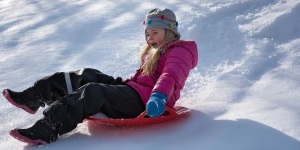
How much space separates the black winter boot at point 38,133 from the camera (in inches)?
88.5

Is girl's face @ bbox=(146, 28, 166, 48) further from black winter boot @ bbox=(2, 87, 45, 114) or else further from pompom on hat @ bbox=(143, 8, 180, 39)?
black winter boot @ bbox=(2, 87, 45, 114)

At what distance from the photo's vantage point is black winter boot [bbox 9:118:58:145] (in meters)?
2.25

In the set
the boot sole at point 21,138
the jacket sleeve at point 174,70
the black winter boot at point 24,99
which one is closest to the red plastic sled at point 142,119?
the jacket sleeve at point 174,70

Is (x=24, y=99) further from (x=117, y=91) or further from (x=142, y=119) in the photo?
(x=142, y=119)

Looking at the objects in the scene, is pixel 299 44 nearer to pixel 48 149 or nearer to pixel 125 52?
pixel 125 52

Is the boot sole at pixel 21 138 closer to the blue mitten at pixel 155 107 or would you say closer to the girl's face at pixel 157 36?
the blue mitten at pixel 155 107

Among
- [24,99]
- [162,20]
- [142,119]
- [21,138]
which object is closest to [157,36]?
[162,20]

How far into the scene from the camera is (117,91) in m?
2.54

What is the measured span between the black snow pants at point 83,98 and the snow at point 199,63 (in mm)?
133

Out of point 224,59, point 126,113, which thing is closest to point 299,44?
point 224,59

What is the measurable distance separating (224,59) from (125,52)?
961mm

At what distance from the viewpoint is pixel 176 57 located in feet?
8.51

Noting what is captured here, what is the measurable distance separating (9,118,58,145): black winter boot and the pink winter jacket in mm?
611

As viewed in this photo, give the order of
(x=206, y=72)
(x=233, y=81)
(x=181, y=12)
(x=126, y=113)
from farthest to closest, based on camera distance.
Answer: (x=181, y=12) → (x=206, y=72) → (x=233, y=81) → (x=126, y=113)
